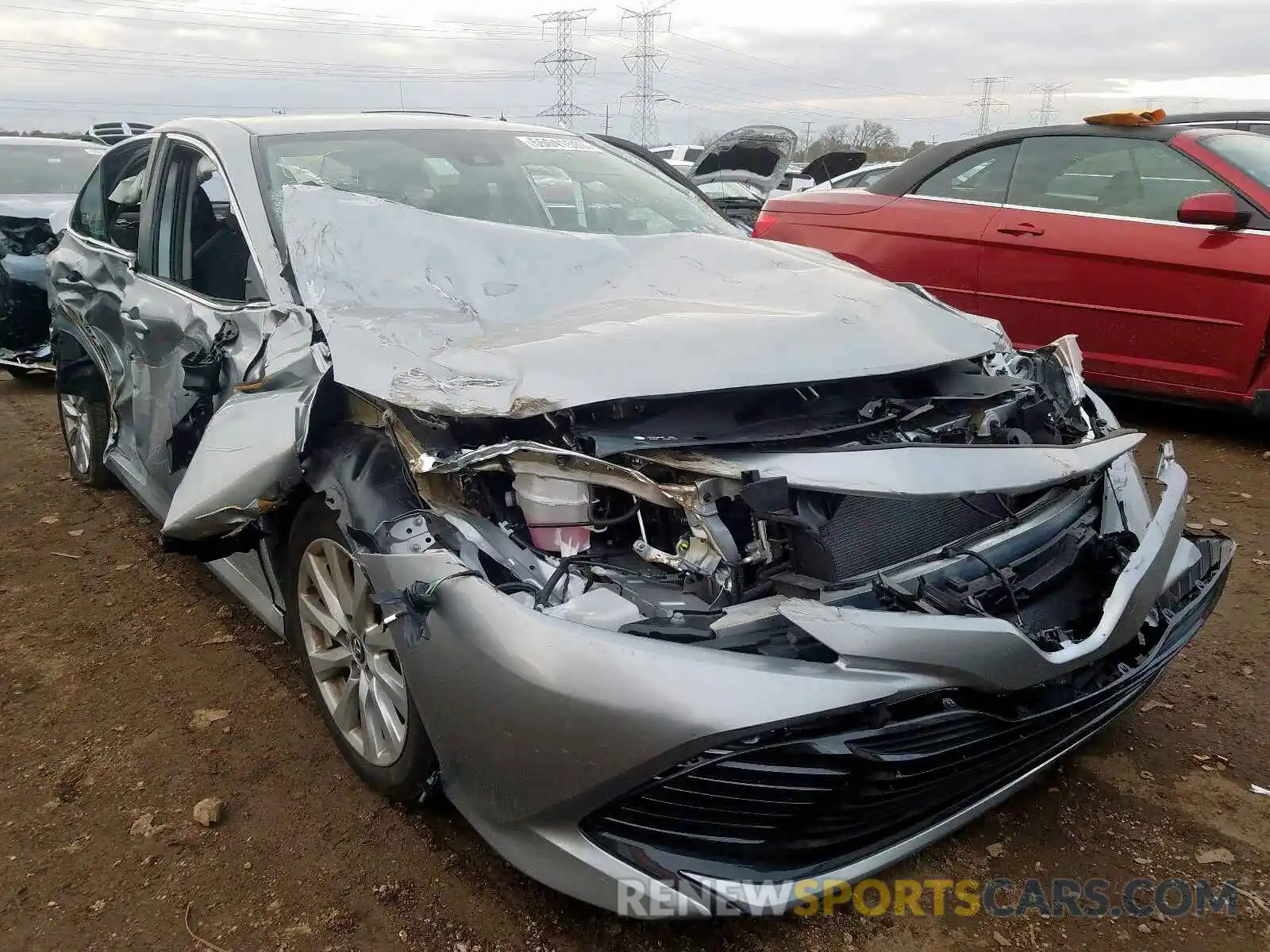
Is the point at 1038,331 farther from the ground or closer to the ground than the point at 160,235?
closer to the ground

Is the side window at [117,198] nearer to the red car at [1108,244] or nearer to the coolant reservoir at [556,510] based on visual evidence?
the coolant reservoir at [556,510]

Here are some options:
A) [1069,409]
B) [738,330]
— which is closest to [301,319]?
[738,330]

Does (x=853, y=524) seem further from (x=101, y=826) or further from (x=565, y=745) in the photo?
(x=101, y=826)

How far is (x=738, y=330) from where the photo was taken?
2094 mm

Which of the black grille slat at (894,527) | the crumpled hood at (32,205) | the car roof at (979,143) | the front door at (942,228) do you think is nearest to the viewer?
the black grille slat at (894,527)

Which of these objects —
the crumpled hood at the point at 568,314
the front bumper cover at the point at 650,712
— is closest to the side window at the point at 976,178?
the crumpled hood at the point at 568,314

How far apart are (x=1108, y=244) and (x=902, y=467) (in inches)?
140

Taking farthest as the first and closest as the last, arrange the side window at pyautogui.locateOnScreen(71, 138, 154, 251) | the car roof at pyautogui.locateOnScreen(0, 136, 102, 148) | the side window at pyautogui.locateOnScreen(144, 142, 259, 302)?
1. the car roof at pyautogui.locateOnScreen(0, 136, 102, 148)
2. the side window at pyautogui.locateOnScreen(71, 138, 154, 251)
3. the side window at pyautogui.locateOnScreen(144, 142, 259, 302)

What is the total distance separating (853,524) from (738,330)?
53cm

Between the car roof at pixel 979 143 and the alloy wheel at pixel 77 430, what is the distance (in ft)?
14.6

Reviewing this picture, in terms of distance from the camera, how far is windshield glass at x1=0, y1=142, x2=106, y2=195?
7.31 meters

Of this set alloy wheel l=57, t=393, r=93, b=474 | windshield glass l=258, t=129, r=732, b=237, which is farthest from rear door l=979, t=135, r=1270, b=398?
alloy wheel l=57, t=393, r=93, b=474

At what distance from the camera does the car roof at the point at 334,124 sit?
3.05m

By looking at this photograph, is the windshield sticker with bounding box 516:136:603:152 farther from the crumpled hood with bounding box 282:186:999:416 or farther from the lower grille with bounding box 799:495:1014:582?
the lower grille with bounding box 799:495:1014:582
